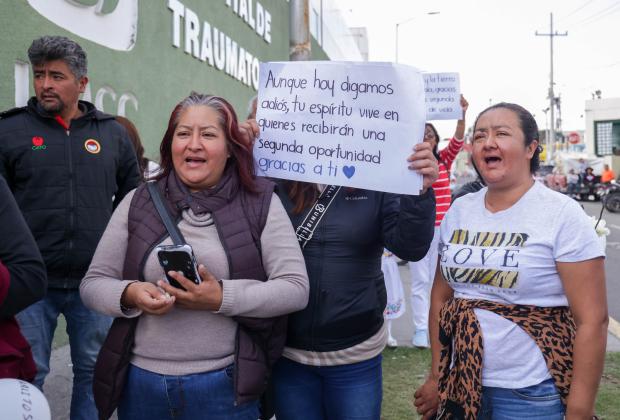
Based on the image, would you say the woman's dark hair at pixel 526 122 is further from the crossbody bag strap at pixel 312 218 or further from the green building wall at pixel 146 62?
the green building wall at pixel 146 62

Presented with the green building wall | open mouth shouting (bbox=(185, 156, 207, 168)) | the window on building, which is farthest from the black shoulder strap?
the window on building

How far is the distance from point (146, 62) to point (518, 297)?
17.5 feet

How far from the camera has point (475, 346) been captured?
2.20 metres

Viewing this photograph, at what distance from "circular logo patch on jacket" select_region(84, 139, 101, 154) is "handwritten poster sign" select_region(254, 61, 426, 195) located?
111cm

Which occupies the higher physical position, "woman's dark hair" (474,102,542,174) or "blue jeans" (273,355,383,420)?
"woman's dark hair" (474,102,542,174)

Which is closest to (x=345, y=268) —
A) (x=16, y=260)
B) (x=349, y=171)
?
(x=349, y=171)

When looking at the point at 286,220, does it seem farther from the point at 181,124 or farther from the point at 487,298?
the point at 487,298

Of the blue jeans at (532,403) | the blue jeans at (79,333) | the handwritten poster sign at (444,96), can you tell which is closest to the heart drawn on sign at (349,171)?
the blue jeans at (532,403)

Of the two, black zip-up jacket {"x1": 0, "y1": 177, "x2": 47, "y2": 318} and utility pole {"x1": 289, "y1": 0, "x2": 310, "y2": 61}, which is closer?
black zip-up jacket {"x1": 0, "y1": 177, "x2": 47, "y2": 318}

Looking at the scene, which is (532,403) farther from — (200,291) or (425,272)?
(425,272)

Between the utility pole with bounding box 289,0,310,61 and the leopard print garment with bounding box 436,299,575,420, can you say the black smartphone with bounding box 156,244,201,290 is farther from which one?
the utility pole with bounding box 289,0,310,61

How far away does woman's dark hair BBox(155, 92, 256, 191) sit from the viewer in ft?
7.43

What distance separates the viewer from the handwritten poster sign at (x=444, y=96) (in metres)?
5.80

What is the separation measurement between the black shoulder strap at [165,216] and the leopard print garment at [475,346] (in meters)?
1.06
